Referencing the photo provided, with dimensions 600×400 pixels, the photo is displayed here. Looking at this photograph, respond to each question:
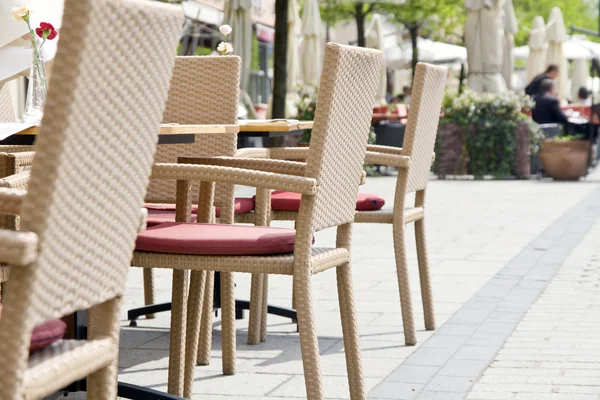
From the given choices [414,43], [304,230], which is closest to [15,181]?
[304,230]

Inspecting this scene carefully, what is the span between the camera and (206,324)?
459 cm

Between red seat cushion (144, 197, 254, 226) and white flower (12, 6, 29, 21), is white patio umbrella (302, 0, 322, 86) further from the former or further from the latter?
white flower (12, 6, 29, 21)

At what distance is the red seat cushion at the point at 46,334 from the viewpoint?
2305 millimetres

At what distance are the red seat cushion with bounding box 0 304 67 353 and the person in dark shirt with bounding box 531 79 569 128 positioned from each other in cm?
1536

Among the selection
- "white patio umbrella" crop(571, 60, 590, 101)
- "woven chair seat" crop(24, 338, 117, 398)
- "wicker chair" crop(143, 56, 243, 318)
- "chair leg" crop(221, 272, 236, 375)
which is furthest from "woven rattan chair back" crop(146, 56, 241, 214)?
"white patio umbrella" crop(571, 60, 590, 101)

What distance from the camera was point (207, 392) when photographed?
4285 millimetres

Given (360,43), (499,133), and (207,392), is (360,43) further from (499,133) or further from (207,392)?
(207,392)

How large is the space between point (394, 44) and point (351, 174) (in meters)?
26.1

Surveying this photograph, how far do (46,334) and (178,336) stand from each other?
1692 millimetres

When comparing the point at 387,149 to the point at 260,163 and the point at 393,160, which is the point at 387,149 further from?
the point at 260,163

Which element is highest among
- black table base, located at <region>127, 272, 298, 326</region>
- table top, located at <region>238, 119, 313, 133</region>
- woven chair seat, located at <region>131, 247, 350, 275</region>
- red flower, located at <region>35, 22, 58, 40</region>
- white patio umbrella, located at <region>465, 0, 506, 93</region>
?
white patio umbrella, located at <region>465, 0, 506, 93</region>

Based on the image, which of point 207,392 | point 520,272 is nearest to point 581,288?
point 520,272

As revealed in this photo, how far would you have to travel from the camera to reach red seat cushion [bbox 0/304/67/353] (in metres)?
2.30

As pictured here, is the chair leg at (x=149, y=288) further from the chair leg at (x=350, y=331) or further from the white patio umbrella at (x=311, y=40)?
the white patio umbrella at (x=311, y=40)
